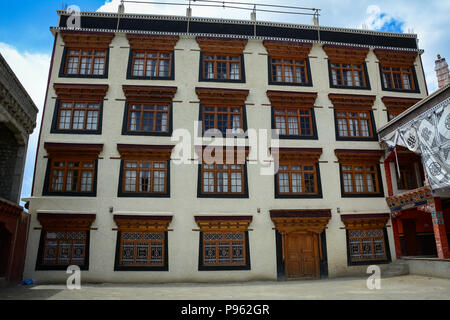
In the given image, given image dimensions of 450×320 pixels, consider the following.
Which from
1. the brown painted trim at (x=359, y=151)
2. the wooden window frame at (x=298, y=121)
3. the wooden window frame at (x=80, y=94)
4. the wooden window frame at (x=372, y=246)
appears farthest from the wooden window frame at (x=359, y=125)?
the wooden window frame at (x=80, y=94)

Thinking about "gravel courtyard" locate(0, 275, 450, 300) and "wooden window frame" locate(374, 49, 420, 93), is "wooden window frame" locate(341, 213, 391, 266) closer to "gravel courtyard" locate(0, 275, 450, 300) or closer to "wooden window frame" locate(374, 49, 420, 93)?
"gravel courtyard" locate(0, 275, 450, 300)

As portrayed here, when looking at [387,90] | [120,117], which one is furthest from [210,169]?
[387,90]

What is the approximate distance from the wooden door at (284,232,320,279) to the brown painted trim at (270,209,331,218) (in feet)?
3.18

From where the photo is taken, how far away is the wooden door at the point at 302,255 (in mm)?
15805

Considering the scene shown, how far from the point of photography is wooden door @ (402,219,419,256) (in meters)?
17.8

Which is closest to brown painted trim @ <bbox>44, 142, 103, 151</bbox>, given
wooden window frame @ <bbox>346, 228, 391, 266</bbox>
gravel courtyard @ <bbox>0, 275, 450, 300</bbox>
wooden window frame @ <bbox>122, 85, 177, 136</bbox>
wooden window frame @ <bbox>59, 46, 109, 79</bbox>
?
wooden window frame @ <bbox>122, 85, 177, 136</bbox>

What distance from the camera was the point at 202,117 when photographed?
1716 cm

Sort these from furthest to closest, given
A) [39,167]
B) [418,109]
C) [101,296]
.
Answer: [39,167] → [418,109] → [101,296]

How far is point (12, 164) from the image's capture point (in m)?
15.1

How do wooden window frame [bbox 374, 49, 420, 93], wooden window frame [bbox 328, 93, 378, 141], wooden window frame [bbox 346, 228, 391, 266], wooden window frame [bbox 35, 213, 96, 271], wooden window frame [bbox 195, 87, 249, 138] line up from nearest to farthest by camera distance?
wooden window frame [bbox 35, 213, 96, 271], wooden window frame [bbox 346, 228, 391, 266], wooden window frame [bbox 195, 87, 249, 138], wooden window frame [bbox 328, 93, 378, 141], wooden window frame [bbox 374, 49, 420, 93]

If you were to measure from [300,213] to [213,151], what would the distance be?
18.1 ft

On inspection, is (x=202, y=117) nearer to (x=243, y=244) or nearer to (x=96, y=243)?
(x=243, y=244)

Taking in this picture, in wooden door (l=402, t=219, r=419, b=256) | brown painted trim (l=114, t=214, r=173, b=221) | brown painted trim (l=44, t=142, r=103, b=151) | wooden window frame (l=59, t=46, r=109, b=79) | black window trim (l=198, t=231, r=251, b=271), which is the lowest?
black window trim (l=198, t=231, r=251, b=271)

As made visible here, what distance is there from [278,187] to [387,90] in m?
9.27
